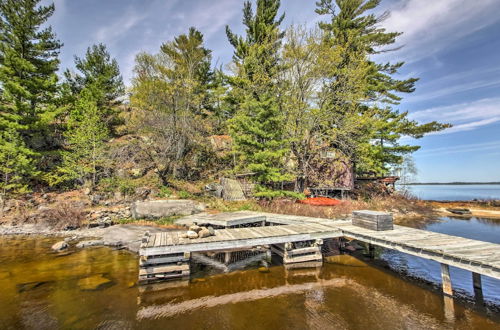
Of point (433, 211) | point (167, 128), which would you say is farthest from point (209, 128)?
point (433, 211)

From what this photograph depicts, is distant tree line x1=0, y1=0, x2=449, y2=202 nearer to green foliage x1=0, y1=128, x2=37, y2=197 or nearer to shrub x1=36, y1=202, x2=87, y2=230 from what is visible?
green foliage x1=0, y1=128, x2=37, y2=197

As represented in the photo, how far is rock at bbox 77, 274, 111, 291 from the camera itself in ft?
21.5

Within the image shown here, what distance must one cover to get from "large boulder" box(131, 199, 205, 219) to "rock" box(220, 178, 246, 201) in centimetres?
383

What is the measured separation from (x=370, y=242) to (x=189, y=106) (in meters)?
18.3

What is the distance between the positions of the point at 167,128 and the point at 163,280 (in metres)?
14.5

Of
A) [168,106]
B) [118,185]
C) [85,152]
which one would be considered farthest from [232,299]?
[85,152]

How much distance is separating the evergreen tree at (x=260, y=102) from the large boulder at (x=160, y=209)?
4.74 metres

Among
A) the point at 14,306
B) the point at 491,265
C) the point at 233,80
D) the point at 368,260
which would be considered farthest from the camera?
the point at 233,80

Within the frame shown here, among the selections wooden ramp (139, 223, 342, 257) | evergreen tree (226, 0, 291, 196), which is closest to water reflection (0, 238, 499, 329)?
wooden ramp (139, 223, 342, 257)

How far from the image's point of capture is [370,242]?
811 cm

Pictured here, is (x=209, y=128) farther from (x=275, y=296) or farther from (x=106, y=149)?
(x=275, y=296)

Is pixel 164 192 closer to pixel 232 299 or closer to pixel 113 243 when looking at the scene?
pixel 113 243

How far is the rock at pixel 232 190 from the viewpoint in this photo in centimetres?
1775

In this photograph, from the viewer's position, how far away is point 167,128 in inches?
759
